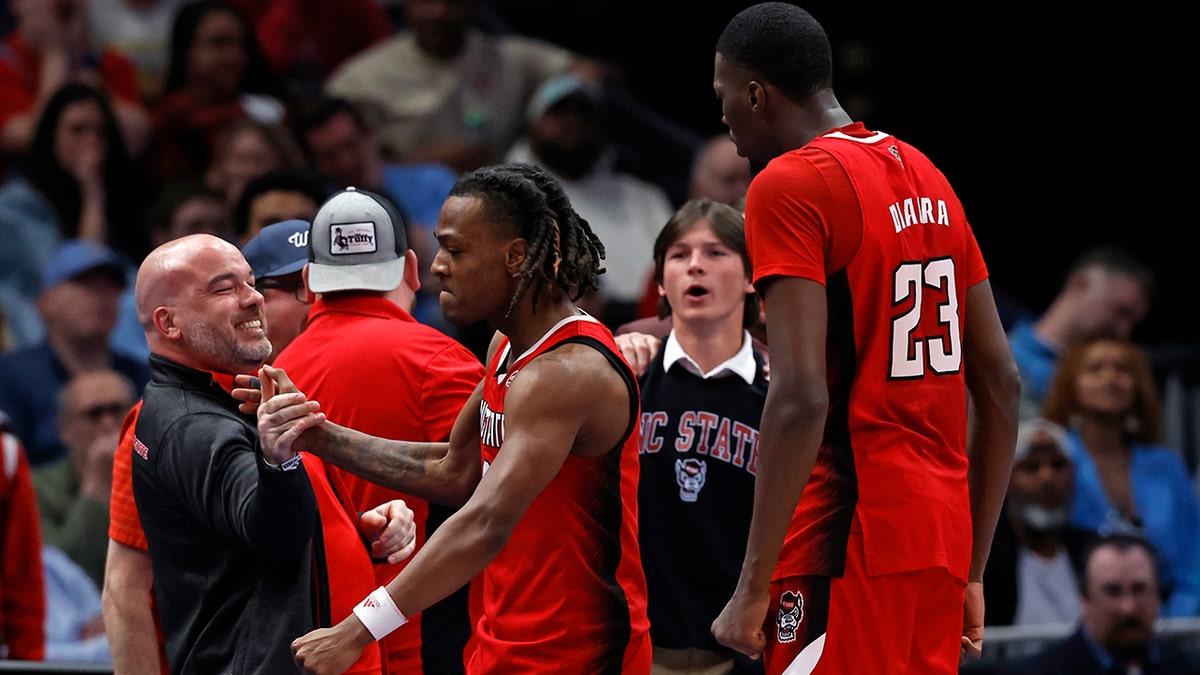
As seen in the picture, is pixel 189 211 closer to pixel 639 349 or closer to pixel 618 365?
pixel 639 349

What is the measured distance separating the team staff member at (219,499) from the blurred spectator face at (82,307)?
3762 millimetres

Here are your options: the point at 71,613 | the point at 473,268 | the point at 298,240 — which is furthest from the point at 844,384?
the point at 71,613

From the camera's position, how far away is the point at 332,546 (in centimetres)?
398

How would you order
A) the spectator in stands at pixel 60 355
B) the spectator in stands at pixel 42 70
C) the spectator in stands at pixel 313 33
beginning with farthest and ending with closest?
1. the spectator in stands at pixel 313 33
2. the spectator in stands at pixel 42 70
3. the spectator in stands at pixel 60 355

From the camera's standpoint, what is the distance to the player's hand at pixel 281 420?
352 cm

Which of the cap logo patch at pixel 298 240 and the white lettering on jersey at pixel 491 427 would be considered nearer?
the white lettering on jersey at pixel 491 427

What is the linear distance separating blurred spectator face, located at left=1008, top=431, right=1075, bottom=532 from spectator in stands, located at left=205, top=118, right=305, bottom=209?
374 centimetres

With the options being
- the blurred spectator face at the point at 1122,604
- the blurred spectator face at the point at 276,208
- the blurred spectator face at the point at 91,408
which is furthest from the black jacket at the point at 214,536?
the blurred spectator face at the point at 1122,604

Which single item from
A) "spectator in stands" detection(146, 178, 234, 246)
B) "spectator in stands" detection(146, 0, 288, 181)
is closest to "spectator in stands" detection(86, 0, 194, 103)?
"spectator in stands" detection(146, 0, 288, 181)

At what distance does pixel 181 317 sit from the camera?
12.9 feet

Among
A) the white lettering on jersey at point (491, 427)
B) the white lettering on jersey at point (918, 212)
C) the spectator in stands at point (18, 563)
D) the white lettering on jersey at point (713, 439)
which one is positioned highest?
the white lettering on jersey at point (918, 212)

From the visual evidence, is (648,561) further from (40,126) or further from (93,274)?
(40,126)

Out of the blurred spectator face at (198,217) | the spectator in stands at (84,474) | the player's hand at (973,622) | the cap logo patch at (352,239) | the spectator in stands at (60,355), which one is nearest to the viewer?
the player's hand at (973,622)

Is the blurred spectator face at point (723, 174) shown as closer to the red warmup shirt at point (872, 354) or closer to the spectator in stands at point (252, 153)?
the spectator in stands at point (252, 153)
